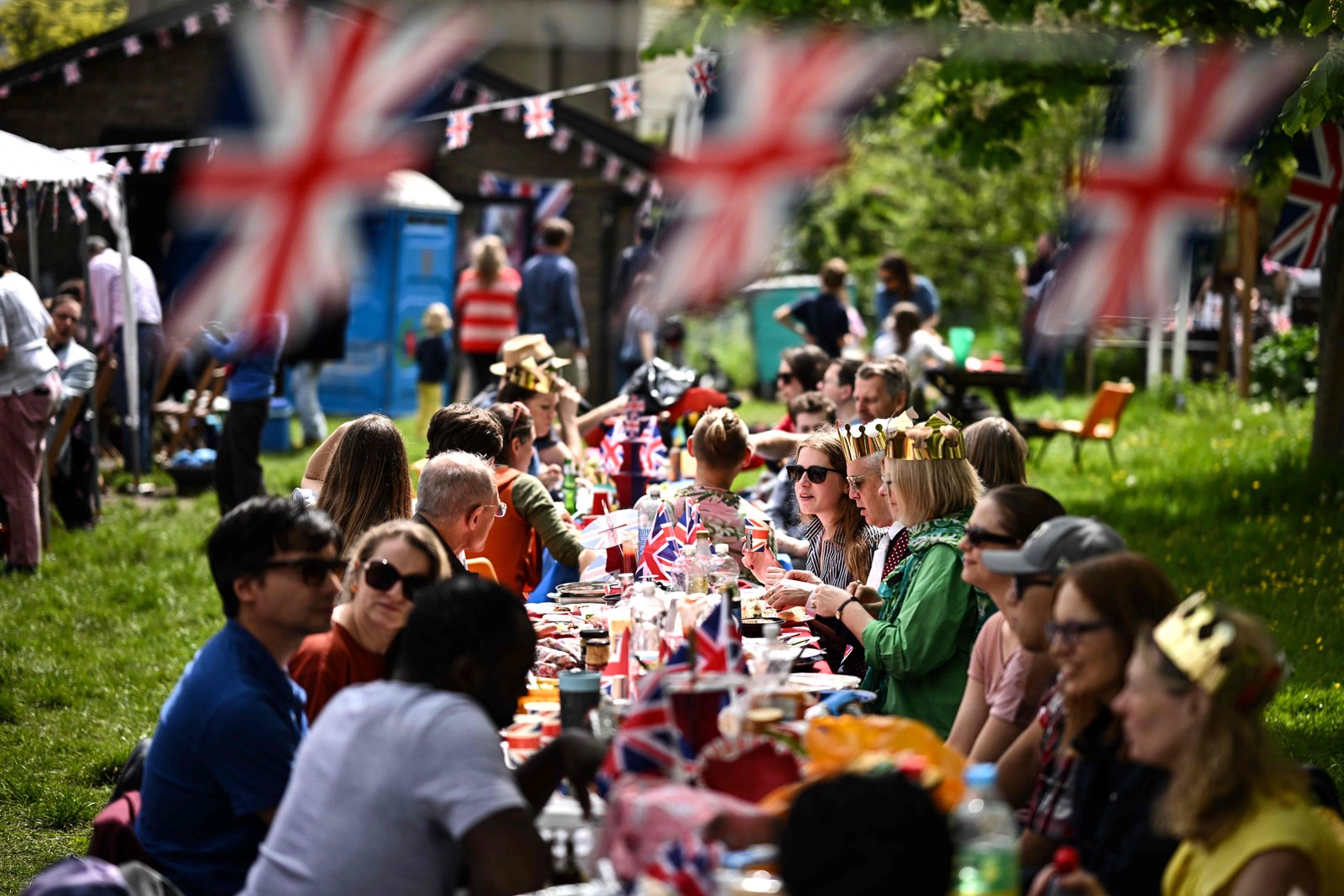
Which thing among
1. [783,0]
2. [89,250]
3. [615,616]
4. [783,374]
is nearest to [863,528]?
[615,616]

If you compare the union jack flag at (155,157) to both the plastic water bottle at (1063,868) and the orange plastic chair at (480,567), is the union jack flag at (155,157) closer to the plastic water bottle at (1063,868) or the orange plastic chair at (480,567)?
the orange plastic chair at (480,567)

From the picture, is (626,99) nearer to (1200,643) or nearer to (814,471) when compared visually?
(814,471)

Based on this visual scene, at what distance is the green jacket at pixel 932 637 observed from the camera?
402 centimetres

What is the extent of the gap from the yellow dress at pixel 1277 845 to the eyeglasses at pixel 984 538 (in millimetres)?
1147

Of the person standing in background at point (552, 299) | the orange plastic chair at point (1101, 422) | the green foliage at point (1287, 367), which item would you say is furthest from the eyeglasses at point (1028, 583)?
the green foliage at point (1287, 367)

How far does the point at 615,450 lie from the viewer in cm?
764

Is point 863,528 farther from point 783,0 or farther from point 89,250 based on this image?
point 89,250

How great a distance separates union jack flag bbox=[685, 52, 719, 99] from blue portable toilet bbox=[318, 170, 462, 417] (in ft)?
24.5

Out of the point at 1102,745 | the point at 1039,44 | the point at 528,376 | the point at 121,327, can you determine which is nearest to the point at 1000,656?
the point at 1102,745

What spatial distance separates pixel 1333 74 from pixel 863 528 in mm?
2383

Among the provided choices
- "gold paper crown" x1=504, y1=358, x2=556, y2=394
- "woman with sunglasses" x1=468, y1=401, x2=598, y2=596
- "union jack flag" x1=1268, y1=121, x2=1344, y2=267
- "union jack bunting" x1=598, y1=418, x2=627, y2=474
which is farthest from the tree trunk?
"woman with sunglasses" x1=468, y1=401, x2=598, y2=596

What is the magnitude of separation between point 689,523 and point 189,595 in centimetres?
461

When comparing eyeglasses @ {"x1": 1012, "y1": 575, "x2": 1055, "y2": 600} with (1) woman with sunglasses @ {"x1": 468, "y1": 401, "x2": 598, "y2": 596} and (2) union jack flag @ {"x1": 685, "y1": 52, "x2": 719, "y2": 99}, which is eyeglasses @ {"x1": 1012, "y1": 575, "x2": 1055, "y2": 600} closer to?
(1) woman with sunglasses @ {"x1": 468, "y1": 401, "x2": 598, "y2": 596}

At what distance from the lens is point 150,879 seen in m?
2.76
